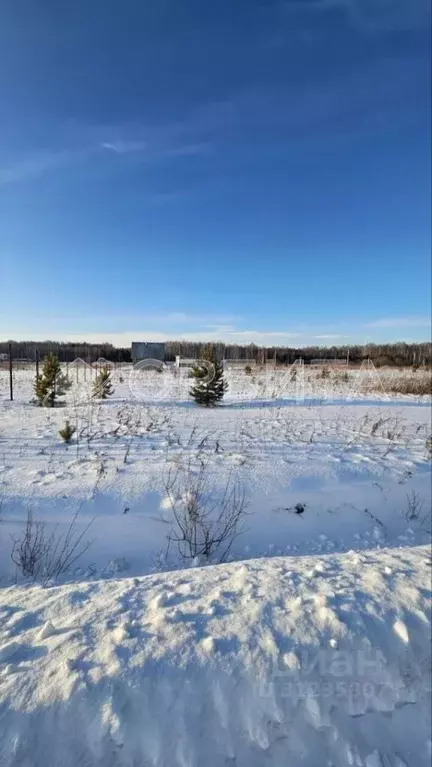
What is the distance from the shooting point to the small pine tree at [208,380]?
424 inches

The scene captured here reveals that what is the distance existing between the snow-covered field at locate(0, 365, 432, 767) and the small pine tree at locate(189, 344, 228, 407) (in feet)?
17.4

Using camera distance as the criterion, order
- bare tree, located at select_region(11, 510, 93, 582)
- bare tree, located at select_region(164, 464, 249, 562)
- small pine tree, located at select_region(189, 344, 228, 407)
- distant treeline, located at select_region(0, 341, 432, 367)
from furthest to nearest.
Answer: distant treeline, located at select_region(0, 341, 432, 367)
small pine tree, located at select_region(189, 344, 228, 407)
bare tree, located at select_region(164, 464, 249, 562)
bare tree, located at select_region(11, 510, 93, 582)

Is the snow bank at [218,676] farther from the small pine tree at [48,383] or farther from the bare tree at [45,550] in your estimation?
the small pine tree at [48,383]

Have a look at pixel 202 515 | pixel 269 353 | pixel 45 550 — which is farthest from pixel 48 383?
pixel 269 353

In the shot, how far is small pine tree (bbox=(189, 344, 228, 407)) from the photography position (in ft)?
35.3

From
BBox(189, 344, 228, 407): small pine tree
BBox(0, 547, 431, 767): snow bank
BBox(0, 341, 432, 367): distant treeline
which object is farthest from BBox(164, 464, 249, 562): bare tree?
BBox(0, 341, 432, 367): distant treeline

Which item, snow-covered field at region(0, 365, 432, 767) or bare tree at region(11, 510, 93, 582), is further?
bare tree at region(11, 510, 93, 582)

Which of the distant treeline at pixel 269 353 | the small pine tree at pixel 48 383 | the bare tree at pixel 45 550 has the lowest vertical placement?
the bare tree at pixel 45 550

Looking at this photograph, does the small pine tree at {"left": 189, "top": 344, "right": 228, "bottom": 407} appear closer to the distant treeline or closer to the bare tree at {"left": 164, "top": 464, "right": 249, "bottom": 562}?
the bare tree at {"left": 164, "top": 464, "right": 249, "bottom": 562}

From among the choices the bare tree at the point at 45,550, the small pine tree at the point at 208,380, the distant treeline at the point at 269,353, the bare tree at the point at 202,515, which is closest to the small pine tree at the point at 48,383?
the small pine tree at the point at 208,380

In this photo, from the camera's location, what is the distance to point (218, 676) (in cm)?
183

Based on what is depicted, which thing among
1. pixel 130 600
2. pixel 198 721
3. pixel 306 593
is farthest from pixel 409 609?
pixel 130 600

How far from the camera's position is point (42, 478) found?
15.5ft

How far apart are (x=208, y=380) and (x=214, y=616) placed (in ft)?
29.1
